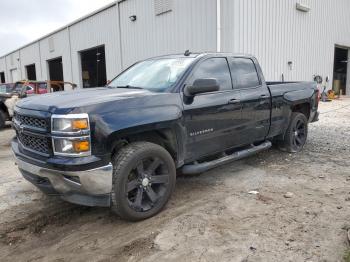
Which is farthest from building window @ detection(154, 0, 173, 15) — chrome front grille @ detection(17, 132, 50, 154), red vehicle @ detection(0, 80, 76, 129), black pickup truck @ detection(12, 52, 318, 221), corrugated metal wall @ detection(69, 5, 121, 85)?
chrome front grille @ detection(17, 132, 50, 154)

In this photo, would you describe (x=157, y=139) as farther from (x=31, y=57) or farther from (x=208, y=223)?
(x=31, y=57)

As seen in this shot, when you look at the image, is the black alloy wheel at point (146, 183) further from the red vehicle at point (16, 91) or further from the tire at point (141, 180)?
the red vehicle at point (16, 91)

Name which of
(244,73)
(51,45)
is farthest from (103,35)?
(244,73)

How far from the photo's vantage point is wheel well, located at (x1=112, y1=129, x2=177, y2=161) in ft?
12.3

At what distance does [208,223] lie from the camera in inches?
143

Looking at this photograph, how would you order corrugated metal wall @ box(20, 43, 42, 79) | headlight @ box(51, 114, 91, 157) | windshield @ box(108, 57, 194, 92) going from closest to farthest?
headlight @ box(51, 114, 91, 157) < windshield @ box(108, 57, 194, 92) < corrugated metal wall @ box(20, 43, 42, 79)

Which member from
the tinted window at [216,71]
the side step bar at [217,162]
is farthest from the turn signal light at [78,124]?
the tinted window at [216,71]

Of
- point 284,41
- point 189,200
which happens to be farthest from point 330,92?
point 189,200

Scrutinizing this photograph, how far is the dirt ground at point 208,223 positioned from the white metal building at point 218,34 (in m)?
7.54

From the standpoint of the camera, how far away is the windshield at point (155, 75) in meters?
4.35

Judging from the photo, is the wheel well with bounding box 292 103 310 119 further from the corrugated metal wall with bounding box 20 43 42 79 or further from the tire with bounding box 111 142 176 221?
the corrugated metal wall with bounding box 20 43 42 79

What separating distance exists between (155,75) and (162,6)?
10273mm

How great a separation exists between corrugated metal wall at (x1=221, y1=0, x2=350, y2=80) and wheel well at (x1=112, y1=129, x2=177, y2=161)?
8.09m

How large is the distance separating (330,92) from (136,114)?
17.4 m
